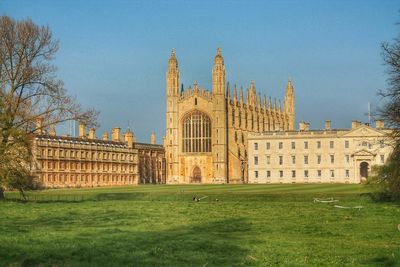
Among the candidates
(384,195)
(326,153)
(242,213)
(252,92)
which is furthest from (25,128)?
(252,92)

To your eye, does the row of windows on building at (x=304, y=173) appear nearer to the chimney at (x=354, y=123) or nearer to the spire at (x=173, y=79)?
the chimney at (x=354, y=123)

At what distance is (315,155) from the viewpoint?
10400 cm

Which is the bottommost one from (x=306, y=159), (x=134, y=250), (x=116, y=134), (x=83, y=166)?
(x=134, y=250)

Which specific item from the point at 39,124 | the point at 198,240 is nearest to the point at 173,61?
the point at 39,124

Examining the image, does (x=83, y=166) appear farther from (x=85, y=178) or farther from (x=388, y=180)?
(x=388, y=180)

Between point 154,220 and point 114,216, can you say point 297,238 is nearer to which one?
point 154,220

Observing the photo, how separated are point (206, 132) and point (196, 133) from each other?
1.63 m

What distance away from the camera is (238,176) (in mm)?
113500

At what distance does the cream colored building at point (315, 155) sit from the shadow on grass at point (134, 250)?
8141cm

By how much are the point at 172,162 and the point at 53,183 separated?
24619mm

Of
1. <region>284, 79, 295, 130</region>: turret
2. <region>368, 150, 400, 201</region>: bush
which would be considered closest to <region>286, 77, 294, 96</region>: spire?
<region>284, 79, 295, 130</region>: turret

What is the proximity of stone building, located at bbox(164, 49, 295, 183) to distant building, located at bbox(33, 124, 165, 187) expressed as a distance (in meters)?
6.40

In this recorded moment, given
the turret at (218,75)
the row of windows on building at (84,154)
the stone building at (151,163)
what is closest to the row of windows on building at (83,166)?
the row of windows on building at (84,154)

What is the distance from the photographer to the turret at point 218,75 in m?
114
